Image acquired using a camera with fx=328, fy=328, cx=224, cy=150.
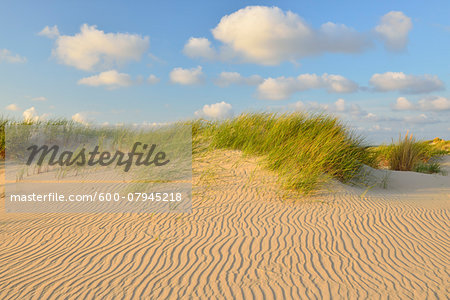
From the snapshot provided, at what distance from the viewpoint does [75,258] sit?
418cm

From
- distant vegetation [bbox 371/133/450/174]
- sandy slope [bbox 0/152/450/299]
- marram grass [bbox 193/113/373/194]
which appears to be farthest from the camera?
distant vegetation [bbox 371/133/450/174]

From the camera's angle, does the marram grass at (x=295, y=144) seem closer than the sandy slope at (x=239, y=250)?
No

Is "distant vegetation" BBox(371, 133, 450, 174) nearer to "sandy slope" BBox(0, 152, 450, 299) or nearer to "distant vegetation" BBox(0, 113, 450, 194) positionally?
"distant vegetation" BBox(0, 113, 450, 194)

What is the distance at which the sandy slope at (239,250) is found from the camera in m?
3.48

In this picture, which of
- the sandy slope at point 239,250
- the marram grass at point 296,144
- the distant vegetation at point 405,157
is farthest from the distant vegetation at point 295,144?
the distant vegetation at point 405,157

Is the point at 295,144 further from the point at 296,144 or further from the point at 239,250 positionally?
the point at 239,250

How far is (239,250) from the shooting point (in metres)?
4.36

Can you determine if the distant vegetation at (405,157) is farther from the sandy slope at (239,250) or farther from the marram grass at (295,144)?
the sandy slope at (239,250)

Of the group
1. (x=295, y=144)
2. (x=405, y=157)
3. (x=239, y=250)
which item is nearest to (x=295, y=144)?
(x=295, y=144)

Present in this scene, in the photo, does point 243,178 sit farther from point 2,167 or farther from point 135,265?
point 2,167

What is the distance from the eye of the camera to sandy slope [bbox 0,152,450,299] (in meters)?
3.48

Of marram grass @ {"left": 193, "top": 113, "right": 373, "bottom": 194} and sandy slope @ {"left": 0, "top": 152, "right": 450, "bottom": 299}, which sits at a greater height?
marram grass @ {"left": 193, "top": 113, "right": 373, "bottom": 194}

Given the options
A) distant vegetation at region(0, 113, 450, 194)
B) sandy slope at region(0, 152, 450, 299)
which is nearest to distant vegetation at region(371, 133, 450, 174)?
distant vegetation at region(0, 113, 450, 194)

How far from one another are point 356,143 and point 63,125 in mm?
11311
